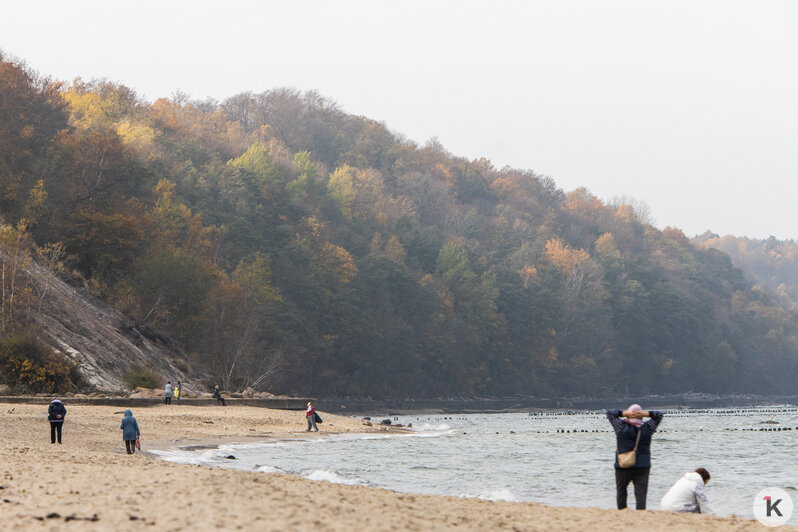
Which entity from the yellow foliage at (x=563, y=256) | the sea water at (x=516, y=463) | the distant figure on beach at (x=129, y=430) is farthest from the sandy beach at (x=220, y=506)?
the yellow foliage at (x=563, y=256)

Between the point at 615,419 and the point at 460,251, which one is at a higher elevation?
the point at 460,251

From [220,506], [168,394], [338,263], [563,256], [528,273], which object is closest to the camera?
[220,506]

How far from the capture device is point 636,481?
574 inches

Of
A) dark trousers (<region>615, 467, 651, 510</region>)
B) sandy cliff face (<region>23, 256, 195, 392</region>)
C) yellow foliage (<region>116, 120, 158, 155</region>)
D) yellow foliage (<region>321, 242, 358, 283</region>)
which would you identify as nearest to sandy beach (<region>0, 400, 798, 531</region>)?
dark trousers (<region>615, 467, 651, 510</region>)

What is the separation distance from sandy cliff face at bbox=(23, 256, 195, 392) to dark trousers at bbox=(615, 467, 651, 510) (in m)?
34.3

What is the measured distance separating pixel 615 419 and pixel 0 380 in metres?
33.1

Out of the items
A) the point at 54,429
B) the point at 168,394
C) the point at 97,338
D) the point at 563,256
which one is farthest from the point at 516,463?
the point at 563,256

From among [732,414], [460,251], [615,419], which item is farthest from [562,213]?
[615,419]

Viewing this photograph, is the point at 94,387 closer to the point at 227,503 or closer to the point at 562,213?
the point at 227,503

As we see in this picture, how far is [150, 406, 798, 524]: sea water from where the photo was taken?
77.5 ft

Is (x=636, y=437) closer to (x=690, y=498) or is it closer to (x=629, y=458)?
(x=629, y=458)

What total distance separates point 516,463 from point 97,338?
27.0 meters

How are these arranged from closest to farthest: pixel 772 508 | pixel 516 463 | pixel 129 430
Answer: pixel 772 508 < pixel 129 430 < pixel 516 463

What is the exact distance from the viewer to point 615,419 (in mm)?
14359
